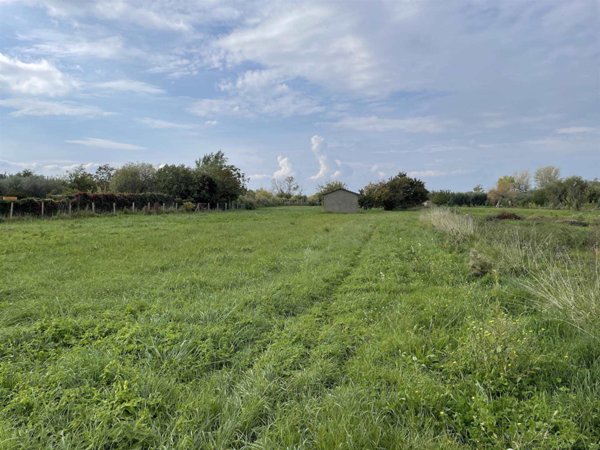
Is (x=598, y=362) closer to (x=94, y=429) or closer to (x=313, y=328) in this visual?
(x=313, y=328)

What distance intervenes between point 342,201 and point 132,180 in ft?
91.7

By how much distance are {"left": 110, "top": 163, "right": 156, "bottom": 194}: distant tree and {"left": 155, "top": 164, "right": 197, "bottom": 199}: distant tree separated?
212 inches

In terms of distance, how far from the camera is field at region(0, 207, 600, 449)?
258 centimetres

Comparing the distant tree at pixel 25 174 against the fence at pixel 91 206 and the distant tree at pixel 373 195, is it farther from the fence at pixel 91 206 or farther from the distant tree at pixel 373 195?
the distant tree at pixel 373 195

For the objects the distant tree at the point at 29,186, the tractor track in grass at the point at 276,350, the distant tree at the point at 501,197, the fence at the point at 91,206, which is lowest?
the tractor track in grass at the point at 276,350

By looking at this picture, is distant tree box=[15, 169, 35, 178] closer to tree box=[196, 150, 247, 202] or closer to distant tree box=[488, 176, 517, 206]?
tree box=[196, 150, 247, 202]

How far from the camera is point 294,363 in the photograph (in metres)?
3.67

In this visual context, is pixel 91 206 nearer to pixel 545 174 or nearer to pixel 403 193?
pixel 403 193

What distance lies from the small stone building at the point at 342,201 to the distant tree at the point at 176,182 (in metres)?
17.7

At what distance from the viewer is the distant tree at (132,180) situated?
46625 mm

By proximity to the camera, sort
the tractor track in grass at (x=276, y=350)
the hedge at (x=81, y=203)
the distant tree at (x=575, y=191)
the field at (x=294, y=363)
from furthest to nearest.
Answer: the distant tree at (x=575, y=191) → the hedge at (x=81, y=203) → the tractor track in grass at (x=276, y=350) → the field at (x=294, y=363)

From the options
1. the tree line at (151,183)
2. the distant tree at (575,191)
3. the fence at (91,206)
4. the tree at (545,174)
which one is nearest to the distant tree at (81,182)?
the tree line at (151,183)

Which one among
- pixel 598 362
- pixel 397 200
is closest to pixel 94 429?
pixel 598 362

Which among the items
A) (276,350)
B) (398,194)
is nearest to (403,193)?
(398,194)
